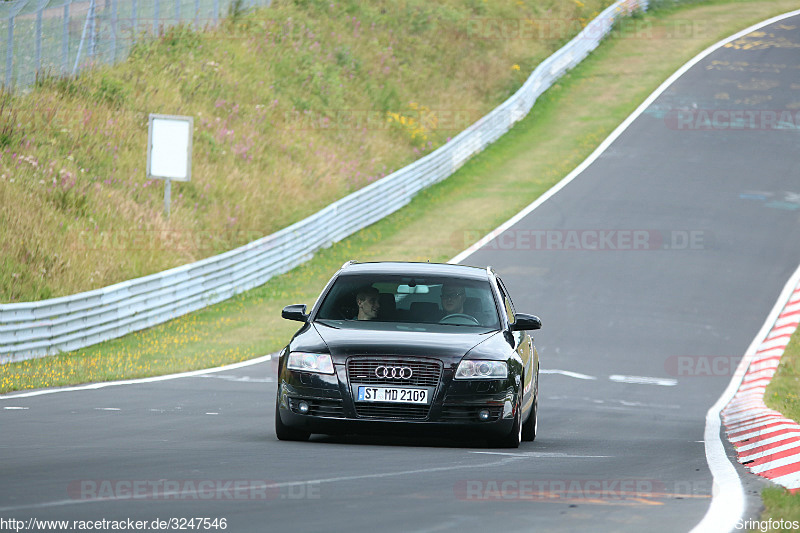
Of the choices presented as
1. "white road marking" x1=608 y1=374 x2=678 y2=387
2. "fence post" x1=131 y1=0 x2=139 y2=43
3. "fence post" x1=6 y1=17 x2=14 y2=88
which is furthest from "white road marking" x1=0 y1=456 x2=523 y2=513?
"fence post" x1=131 y1=0 x2=139 y2=43

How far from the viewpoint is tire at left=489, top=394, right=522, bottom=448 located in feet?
32.1

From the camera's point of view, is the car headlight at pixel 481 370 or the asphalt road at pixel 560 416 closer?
the asphalt road at pixel 560 416

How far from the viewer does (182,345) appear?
21.0 m

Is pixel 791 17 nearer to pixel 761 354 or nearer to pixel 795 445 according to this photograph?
pixel 761 354

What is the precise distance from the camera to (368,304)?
418 inches

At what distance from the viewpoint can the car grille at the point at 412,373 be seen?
9469mm

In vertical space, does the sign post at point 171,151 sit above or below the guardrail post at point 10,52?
below

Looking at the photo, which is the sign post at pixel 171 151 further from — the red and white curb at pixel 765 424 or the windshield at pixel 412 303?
the windshield at pixel 412 303

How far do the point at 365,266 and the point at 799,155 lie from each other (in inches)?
1198

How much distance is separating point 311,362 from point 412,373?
824 millimetres

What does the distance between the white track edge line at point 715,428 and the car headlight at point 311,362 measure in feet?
10.0

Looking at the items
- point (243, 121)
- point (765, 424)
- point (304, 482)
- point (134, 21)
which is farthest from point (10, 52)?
point (304, 482)

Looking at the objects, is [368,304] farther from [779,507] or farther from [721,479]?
[779,507]

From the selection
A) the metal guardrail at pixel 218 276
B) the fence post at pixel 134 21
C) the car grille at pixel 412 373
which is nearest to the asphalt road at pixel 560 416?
the car grille at pixel 412 373
